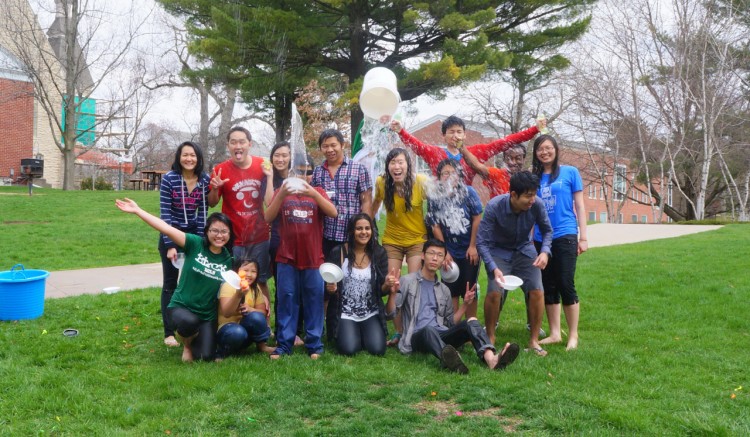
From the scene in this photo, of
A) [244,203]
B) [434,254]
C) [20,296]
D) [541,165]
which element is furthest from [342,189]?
[20,296]

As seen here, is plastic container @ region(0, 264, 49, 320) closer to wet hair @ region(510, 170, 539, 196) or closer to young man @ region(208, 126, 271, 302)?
young man @ region(208, 126, 271, 302)

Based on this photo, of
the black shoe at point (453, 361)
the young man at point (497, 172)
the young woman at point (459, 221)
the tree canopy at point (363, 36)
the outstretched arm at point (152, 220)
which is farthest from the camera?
the tree canopy at point (363, 36)

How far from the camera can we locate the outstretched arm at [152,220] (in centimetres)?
391

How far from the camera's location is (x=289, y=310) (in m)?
4.56

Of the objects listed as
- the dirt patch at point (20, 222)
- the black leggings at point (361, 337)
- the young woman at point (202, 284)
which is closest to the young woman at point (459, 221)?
the black leggings at point (361, 337)

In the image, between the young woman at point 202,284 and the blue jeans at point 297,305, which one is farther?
the blue jeans at point 297,305

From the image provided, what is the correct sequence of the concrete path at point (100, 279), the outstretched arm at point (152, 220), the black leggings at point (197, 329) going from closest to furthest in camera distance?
1. the outstretched arm at point (152, 220)
2. the black leggings at point (197, 329)
3. the concrete path at point (100, 279)

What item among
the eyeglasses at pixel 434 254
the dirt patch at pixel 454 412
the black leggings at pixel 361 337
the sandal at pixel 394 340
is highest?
the eyeglasses at pixel 434 254

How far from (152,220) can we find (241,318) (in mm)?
996

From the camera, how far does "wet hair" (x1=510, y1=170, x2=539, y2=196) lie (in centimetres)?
431

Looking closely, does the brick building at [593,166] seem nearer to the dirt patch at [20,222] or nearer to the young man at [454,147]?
the dirt patch at [20,222]

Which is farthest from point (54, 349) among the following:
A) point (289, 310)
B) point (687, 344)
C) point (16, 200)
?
point (16, 200)

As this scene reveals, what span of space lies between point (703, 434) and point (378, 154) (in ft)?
11.5

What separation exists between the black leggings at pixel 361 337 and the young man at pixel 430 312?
0.61ft
